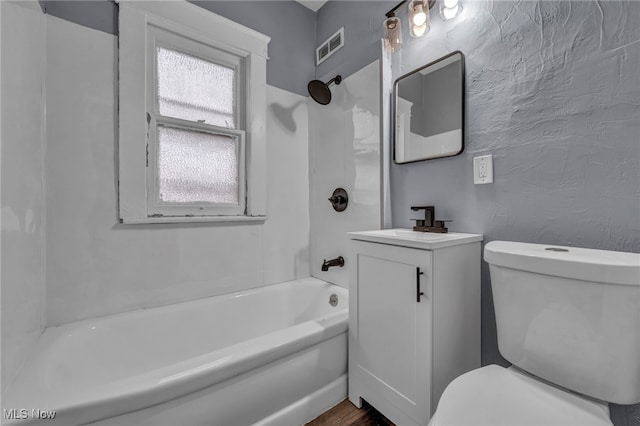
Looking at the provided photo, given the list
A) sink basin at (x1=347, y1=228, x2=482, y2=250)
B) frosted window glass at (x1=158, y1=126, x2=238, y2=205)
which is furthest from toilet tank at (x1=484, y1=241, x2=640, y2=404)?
frosted window glass at (x1=158, y1=126, x2=238, y2=205)

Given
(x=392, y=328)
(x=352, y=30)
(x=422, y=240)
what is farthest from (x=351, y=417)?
(x=352, y=30)

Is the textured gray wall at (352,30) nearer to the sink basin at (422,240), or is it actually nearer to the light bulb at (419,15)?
the light bulb at (419,15)

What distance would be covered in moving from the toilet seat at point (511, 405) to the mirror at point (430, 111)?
936 mm

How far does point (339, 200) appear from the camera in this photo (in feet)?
5.98

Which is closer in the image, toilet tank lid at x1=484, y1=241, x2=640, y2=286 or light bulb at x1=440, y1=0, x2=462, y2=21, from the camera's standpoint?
toilet tank lid at x1=484, y1=241, x2=640, y2=286

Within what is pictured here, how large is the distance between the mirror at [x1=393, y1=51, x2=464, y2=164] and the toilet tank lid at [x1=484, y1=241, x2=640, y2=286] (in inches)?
22.3

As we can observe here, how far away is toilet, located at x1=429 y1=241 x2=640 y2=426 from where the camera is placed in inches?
26.8

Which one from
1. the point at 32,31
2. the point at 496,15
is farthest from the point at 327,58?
the point at 32,31

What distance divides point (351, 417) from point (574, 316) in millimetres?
994

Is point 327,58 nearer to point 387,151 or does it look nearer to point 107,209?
point 387,151

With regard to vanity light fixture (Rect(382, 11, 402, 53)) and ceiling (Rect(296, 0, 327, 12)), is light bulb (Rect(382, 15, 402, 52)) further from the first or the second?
ceiling (Rect(296, 0, 327, 12))

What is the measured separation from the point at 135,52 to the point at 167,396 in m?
1.63

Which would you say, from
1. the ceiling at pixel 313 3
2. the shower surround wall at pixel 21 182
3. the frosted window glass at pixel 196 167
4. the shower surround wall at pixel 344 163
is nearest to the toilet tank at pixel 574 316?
the shower surround wall at pixel 344 163

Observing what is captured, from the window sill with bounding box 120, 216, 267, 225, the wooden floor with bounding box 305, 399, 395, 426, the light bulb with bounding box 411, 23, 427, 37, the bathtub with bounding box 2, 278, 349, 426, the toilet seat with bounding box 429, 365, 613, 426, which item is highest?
the light bulb with bounding box 411, 23, 427, 37
